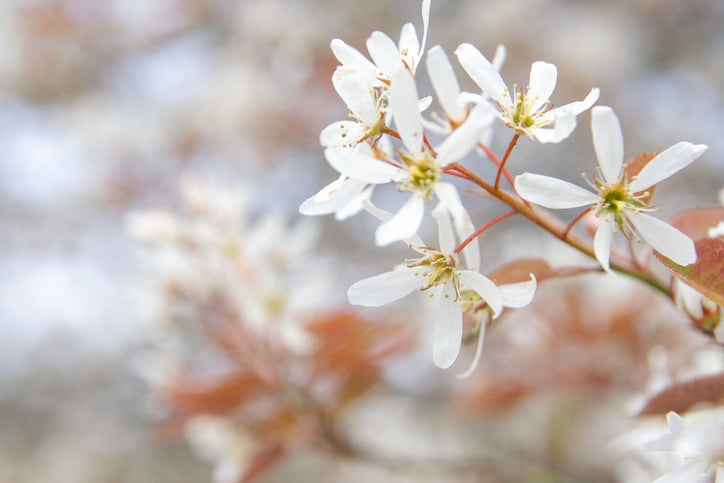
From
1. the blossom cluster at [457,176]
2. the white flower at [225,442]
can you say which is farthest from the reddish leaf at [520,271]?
the white flower at [225,442]

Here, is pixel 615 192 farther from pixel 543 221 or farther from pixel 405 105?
pixel 405 105

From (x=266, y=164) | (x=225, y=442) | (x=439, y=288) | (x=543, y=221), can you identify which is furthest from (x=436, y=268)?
(x=266, y=164)

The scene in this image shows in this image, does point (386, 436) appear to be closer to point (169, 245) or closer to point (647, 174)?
point (169, 245)

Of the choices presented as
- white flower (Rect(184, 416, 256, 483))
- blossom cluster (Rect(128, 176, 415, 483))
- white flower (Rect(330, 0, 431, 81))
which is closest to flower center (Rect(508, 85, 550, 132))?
white flower (Rect(330, 0, 431, 81))

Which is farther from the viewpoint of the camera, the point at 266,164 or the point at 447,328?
the point at 266,164

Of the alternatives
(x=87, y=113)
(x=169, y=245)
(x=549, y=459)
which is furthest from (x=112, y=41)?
(x=549, y=459)

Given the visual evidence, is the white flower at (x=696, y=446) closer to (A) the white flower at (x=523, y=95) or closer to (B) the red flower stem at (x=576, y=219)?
(B) the red flower stem at (x=576, y=219)

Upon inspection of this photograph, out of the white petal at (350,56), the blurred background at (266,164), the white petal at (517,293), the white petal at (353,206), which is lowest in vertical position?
the white petal at (517,293)
